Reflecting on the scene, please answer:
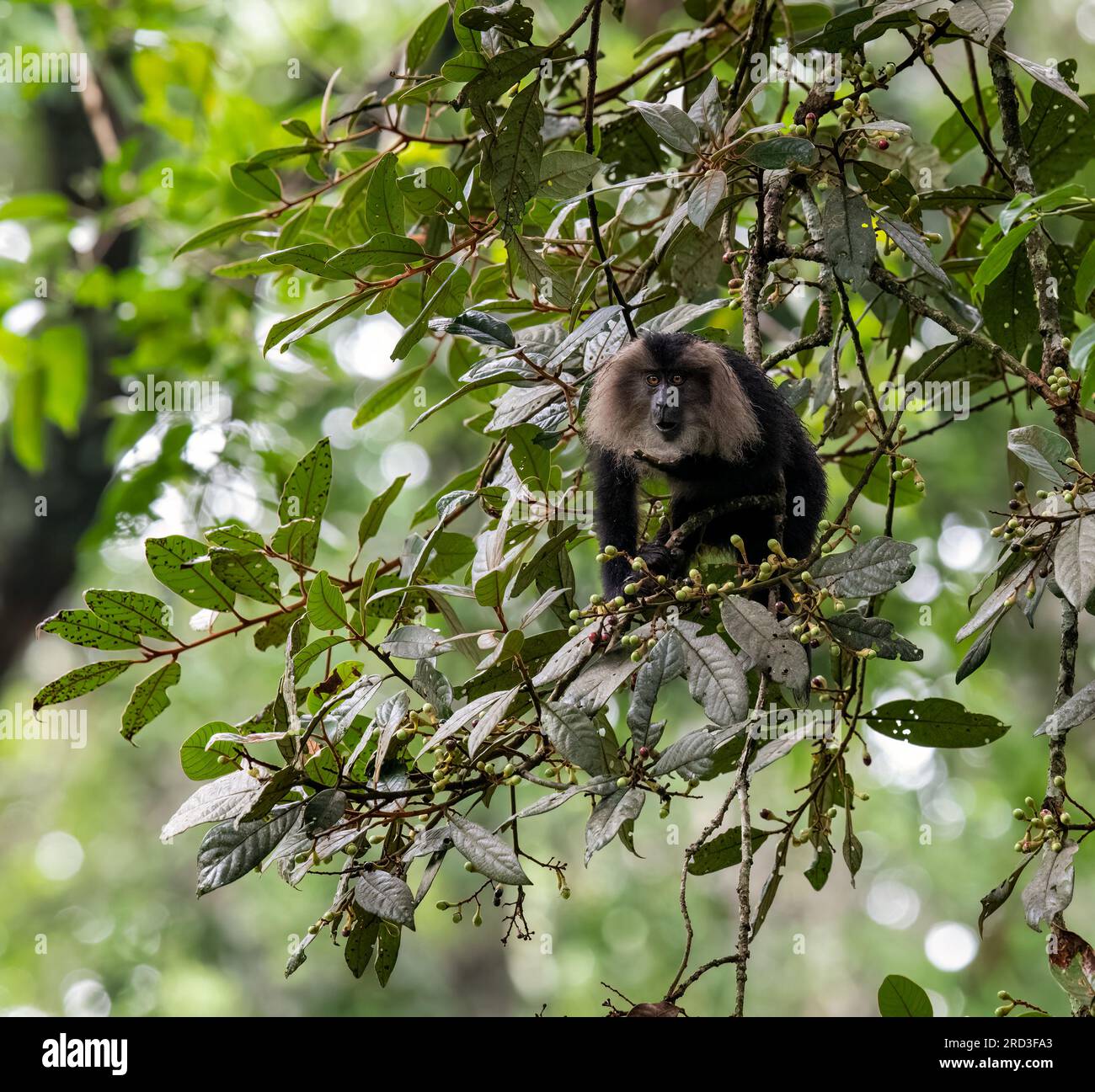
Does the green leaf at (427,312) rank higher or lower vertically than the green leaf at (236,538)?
higher

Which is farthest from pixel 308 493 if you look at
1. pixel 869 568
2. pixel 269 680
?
pixel 269 680

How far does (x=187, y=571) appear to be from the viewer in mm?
1985

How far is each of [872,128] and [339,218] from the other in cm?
128

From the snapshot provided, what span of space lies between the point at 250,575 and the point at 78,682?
0.36m

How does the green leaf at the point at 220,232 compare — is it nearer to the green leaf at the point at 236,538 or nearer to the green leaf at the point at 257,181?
the green leaf at the point at 257,181

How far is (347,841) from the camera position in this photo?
1683 millimetres

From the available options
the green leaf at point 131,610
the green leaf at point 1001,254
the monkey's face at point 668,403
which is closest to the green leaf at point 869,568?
the green leaf at point 1001,254

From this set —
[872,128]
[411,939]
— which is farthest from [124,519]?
[411,939]

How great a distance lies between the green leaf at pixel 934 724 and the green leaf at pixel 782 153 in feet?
3.22

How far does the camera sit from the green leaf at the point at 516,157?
189 centimetres

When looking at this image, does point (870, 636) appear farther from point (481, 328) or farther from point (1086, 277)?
point (481, 328)

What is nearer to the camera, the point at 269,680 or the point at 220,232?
the point at 220,232
